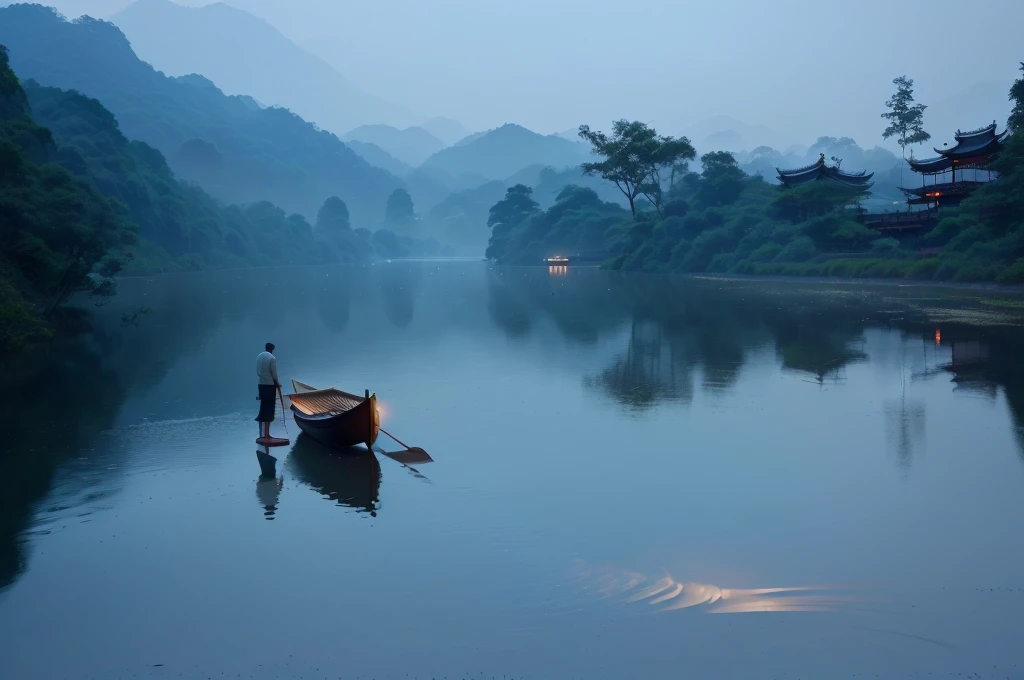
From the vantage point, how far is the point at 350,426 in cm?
1430

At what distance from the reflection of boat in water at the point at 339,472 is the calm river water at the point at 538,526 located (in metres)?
0.07

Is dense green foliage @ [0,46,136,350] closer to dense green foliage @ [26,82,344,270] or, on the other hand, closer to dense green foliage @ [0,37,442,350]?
dense green foliage @ [0,37,442,350]

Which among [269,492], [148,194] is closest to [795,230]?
[269,492]

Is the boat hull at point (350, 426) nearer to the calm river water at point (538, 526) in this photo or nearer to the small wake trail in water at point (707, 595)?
the calm river water at point (538, 526)

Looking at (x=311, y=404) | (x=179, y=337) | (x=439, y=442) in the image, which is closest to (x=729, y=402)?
(x=439, y=442)

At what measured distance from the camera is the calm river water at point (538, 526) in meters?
7.53

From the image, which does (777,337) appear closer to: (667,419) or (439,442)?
(667,419)

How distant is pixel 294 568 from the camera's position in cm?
941

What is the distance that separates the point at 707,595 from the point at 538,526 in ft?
8.55

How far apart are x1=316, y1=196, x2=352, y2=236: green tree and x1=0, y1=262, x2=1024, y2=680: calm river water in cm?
16921

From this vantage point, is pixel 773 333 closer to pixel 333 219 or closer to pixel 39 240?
pixel 39 240

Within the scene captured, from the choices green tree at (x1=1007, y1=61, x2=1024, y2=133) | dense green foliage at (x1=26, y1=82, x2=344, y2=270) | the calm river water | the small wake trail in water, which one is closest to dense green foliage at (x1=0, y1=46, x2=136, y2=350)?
the calm river water

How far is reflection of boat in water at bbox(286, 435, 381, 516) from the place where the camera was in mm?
12109

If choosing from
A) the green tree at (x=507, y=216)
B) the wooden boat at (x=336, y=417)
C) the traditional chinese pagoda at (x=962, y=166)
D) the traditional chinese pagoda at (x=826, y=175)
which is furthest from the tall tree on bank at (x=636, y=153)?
the wooden boat at (x=336, y=417)
